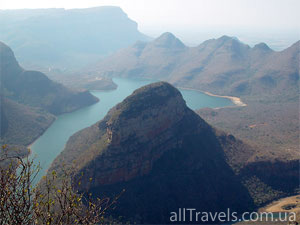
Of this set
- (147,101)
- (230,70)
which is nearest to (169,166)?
(147,101)

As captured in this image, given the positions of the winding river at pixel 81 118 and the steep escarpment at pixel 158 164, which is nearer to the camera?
the steep escarpment at pixel 158 164

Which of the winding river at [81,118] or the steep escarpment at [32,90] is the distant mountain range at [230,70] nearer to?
the winding river at [81,118]

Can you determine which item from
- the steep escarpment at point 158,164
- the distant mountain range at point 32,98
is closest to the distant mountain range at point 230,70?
the distant mountain range at point 32,98

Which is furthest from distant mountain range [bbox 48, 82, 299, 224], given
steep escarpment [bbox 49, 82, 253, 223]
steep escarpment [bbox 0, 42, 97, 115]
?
steep escarpment [bbox 0, 42, 97, 115]

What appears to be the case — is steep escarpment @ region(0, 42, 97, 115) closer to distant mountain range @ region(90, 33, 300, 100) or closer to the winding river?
the winding river

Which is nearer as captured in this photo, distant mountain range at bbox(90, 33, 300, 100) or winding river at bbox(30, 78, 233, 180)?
winding river at bbox(30, 78, 233, 180)

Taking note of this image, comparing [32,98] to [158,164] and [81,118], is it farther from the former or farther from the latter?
[158,164]

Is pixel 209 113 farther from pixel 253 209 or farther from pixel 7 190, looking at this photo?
pixel 7 190
